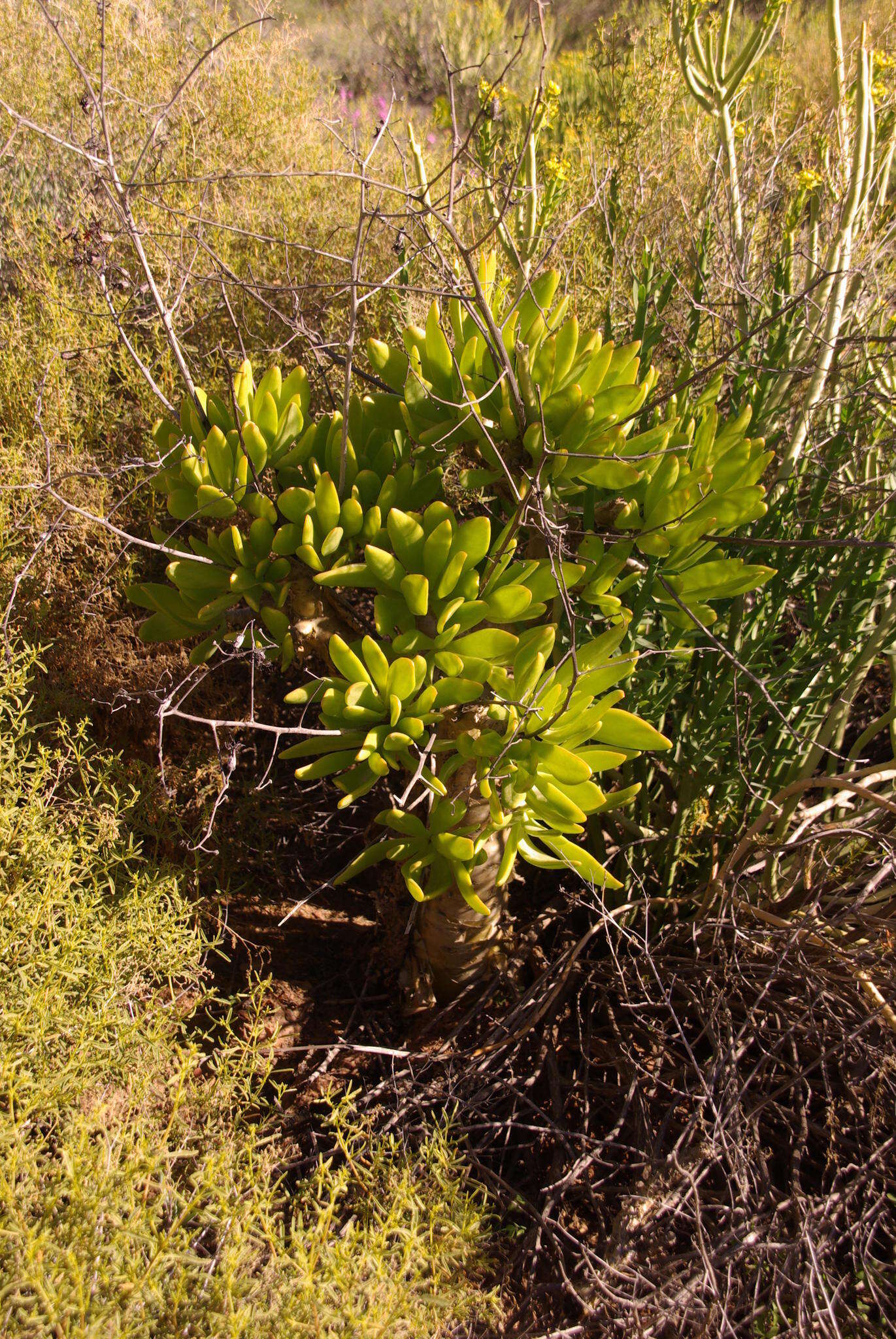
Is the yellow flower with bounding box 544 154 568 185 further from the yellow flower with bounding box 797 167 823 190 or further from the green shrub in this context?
the green shrub

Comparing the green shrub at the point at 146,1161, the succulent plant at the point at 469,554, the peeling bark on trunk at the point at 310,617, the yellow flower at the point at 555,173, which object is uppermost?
the yellow flower at the point at 555,173

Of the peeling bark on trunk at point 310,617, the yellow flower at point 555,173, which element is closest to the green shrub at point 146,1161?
the peeling bark on trunk at point 310,617

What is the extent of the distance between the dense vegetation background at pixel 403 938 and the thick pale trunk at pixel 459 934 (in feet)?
0.30

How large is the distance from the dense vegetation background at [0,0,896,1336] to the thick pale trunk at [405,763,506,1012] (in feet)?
0.30

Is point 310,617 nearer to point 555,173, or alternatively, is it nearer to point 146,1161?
point 146,1161

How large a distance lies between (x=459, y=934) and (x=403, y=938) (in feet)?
0.93

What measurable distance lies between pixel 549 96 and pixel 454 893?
2.67 metres

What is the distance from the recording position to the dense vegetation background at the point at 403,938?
132 centimetres

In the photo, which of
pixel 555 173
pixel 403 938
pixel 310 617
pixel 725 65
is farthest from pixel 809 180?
pixel 403 938

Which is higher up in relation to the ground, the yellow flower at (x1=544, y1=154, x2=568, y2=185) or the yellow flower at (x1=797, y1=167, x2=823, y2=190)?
the yellow flower at (x1=797, y1=167, x2=823, y2=190)

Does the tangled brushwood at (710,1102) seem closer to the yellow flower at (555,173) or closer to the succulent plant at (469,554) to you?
the succulent plant at (469,554)

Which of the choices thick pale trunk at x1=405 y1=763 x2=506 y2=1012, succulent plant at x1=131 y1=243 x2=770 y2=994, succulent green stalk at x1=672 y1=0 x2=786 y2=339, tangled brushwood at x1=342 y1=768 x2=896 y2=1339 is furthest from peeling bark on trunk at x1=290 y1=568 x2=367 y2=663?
succulent green stalk at x1=672 y1=0 x2=786 y2=339

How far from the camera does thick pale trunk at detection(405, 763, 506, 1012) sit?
69.9 inches

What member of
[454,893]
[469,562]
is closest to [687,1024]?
[454,893]
